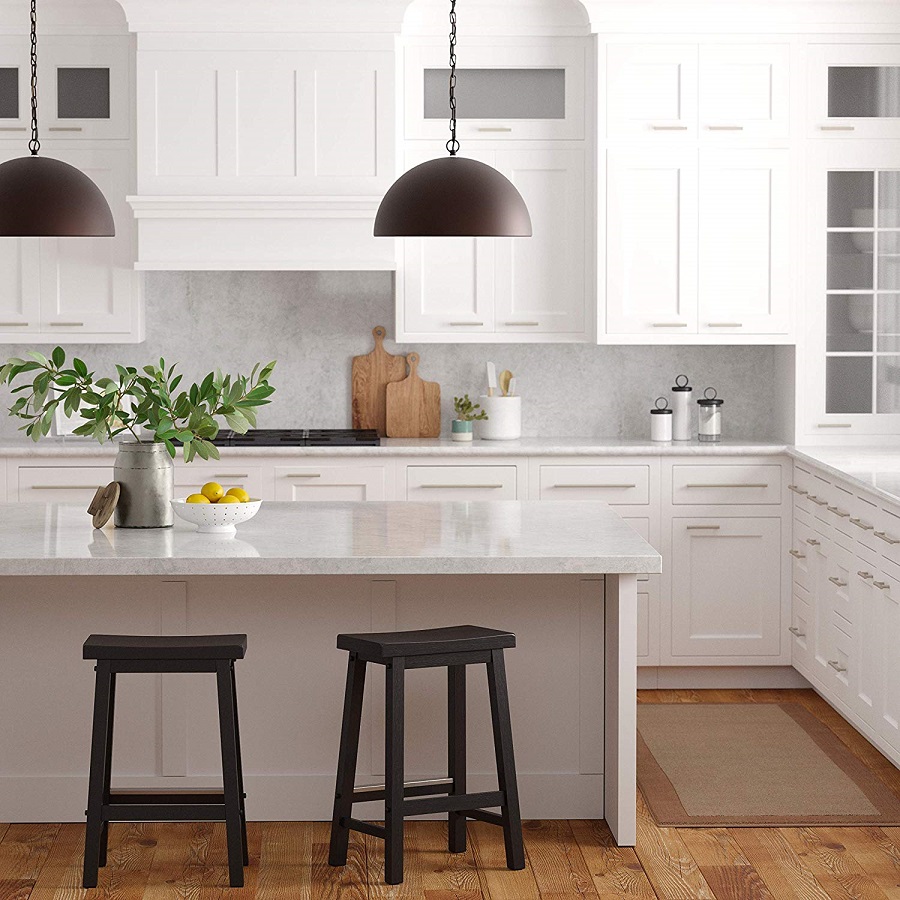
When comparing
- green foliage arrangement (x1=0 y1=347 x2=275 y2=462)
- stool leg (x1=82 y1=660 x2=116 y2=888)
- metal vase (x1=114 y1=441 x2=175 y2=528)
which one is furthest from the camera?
metal vase (x1=114 y1=441 x2=175 y2=528)

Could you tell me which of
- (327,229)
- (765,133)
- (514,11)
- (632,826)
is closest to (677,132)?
(765,133)

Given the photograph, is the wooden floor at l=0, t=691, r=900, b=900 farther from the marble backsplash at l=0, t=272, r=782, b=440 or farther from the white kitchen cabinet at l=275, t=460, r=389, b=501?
the marble backsplash at l=0, t=272, r=782, b=440

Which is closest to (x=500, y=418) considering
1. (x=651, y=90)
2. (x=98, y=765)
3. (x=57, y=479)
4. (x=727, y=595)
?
(x=727, y=595)

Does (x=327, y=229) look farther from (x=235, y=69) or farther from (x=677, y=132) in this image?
(x=677, y=132)

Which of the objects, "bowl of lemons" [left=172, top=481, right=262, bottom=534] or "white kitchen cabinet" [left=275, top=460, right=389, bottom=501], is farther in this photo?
"white kitchen cabinet" [left=275, top=460, right=389, bottom=501]

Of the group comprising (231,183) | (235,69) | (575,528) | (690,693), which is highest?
(235,69)

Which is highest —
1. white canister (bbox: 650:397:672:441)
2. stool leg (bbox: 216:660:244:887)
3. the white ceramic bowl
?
white canister (bbox: 650:397:672:441)

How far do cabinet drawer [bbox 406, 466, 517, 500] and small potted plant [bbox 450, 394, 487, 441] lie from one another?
0.97 feet

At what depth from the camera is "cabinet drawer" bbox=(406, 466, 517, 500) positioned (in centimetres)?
528

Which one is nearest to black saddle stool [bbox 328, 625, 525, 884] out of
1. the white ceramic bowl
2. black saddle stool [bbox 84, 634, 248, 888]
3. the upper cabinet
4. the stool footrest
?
the stool footrest

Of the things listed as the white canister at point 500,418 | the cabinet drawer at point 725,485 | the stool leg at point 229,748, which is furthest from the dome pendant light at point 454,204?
the white canister at point 500,418

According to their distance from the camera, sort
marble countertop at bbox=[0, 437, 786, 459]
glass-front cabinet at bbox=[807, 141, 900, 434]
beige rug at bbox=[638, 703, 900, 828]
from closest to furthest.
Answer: beige rug at bbox=[638, 703, 900, 828] < marble countertop at bbox=[0, 437, 786, 459] < glass-front cabinet at bbox=[807, 141, 900, 434]

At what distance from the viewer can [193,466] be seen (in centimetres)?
524

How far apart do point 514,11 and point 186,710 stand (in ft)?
10.6
